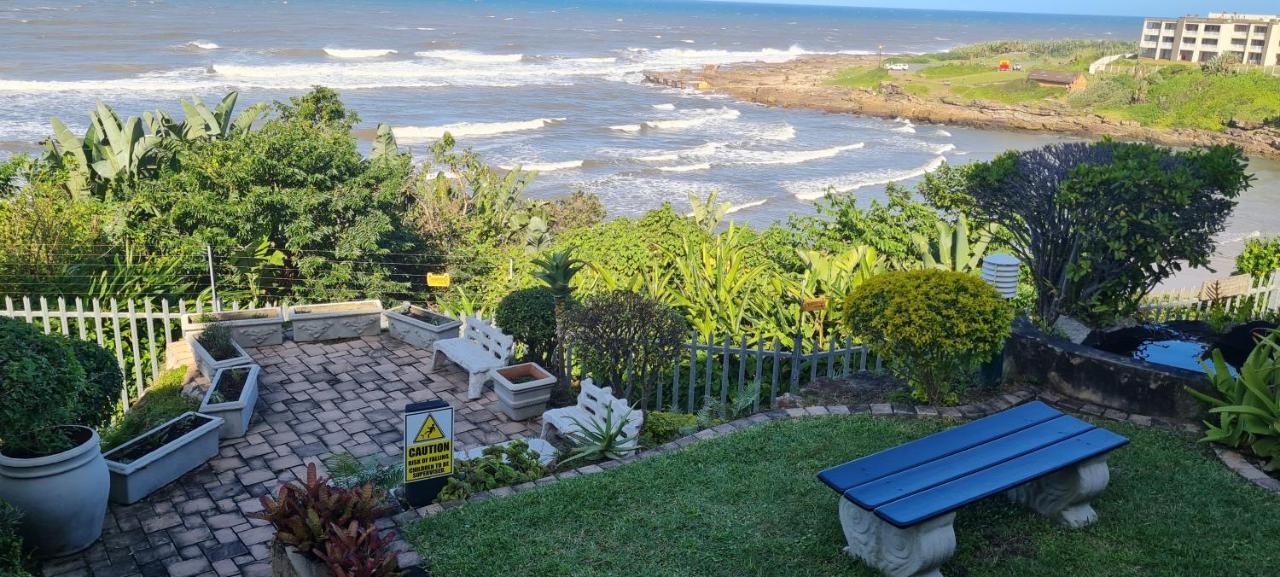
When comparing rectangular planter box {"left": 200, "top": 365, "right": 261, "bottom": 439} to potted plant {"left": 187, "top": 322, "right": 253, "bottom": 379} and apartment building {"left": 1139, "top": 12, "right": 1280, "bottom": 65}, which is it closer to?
potted plant {"left": 187, "top": 322, "right": 253, "bottom": 379}

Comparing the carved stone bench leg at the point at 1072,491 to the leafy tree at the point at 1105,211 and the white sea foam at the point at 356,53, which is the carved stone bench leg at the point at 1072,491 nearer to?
the leafy tree at the point at 1105,211

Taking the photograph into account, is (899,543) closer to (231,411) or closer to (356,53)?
(231,411)

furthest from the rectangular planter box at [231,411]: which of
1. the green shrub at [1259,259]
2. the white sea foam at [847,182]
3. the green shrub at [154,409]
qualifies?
the white sea foam at [847,182]

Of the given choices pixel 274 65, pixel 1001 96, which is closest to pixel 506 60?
pixel 274 65

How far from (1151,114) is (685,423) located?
56147mm

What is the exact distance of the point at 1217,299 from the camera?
11.1 m

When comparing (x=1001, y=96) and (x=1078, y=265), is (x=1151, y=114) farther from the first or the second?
(x=1078, y=265)

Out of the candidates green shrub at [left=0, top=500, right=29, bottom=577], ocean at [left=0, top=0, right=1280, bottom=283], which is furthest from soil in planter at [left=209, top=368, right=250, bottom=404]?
ocean at [left=0, top=0, right=1280, bottom=283]

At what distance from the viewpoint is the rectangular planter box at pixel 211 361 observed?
9.40 metres

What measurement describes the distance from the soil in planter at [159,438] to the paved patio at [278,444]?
31 centimetres

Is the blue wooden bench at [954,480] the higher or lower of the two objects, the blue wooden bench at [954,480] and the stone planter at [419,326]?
the higher

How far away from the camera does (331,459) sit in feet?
25.6

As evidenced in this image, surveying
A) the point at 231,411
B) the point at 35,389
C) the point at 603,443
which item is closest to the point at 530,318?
the point at 603,443

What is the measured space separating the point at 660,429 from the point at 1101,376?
3.35 meters
